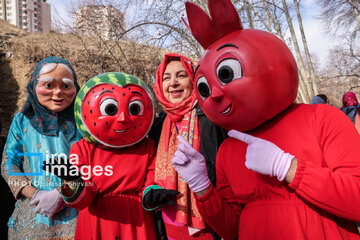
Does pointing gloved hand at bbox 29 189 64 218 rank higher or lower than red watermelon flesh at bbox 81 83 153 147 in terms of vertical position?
lower

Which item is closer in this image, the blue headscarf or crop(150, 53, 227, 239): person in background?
crop(150, 53, 227, 239): person in background

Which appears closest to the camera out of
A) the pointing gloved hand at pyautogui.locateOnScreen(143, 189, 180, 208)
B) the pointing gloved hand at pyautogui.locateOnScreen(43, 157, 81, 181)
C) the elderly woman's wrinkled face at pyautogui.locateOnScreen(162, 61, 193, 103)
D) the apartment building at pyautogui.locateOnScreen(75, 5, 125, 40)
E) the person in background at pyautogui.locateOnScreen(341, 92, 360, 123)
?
the pointing gloved hand at pyautogui.locateOnScreen(43, 157, 81, 181)

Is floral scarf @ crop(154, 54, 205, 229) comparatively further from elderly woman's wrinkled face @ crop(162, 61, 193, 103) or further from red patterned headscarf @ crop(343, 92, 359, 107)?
red patterned headscarf @ crop(343, 92, 359, 107)

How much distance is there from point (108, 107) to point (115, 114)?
7 cm

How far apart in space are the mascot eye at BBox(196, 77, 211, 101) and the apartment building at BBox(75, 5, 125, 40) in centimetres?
818

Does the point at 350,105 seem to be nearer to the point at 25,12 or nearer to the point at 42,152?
the point at 42,152

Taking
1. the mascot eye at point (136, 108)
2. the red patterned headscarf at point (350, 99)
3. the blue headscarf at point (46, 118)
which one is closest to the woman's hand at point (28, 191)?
the blue headscarf at point (46, 118)

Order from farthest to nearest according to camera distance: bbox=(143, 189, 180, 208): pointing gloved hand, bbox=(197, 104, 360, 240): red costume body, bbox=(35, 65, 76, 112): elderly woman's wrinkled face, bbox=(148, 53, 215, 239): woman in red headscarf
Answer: bbox=(35, 65, 76, 112): elderly woman's wrinkled face → bbox=(148, 53, 215, 239): woman in red headscarf → bbox=(143, 189, 180, 208): pointing gloved hand → bbox=(197, 104, 360, 240): red costume body

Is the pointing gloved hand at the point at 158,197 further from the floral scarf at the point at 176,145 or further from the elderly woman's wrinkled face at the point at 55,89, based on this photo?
the elderly woman's wrinkled face at the point at 55,89

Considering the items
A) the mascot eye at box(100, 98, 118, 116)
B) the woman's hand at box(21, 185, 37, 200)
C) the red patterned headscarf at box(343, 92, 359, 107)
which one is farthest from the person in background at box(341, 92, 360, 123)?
the woman's hand at box(21, 185, 37, 200)

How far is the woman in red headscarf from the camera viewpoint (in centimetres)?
202

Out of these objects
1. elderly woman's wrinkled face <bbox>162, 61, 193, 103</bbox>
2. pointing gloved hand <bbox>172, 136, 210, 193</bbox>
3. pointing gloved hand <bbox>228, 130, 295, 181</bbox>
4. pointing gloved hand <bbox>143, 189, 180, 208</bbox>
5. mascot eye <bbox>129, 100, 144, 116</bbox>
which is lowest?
pointing gloved hand <bbox>143, 189, 180, 208</bbox>

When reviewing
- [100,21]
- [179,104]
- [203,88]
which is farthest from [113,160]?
[100,21]

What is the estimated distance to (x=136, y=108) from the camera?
2012 mm
